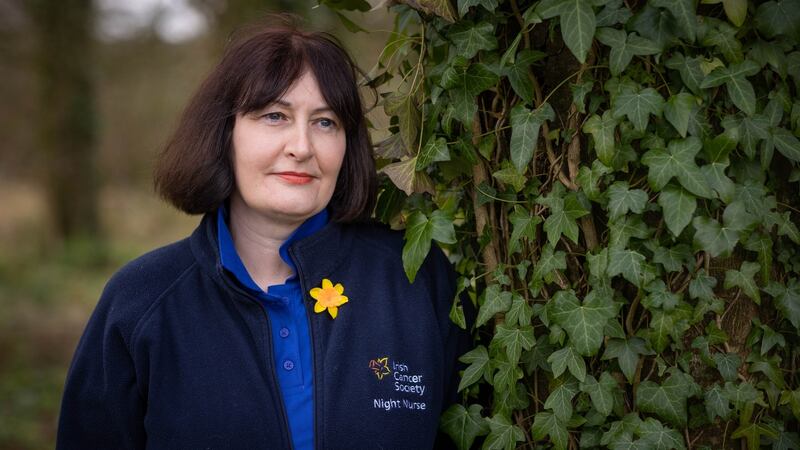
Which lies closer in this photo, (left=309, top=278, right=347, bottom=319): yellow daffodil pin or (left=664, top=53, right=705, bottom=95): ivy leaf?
(left=664, top=53, right=705, bottom=95): ivy leaf

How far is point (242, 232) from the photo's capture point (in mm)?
2068

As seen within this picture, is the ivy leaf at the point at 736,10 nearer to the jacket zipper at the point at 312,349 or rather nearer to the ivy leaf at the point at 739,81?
the ivy leaf at the point at 739,81

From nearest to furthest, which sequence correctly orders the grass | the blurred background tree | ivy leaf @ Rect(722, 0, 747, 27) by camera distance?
ivy leaf @ Rect(722, 0, 747, 27)
the grass
the blurred background tree

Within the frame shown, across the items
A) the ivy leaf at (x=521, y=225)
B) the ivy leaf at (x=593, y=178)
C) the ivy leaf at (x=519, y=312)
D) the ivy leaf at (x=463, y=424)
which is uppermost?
the ivy leaf at (x=593, y=178)

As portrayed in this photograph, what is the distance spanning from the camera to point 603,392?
5.40 feet

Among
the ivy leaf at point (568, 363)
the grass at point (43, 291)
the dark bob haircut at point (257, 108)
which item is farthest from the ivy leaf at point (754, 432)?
the grass at point (43, 291)

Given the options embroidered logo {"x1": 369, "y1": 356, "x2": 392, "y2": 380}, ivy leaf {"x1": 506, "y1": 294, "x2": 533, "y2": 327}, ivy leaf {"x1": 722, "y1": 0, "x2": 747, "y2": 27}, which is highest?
ivy leaf {"x1": 722, "y1": 0, "x2": 747, "y2": 27}

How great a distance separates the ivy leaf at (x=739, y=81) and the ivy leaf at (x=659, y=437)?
0.70m

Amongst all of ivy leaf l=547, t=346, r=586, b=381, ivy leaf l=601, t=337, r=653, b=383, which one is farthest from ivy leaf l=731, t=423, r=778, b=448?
ivy leaf l=547, t=346, r=586, b=381

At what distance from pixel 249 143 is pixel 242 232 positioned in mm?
266

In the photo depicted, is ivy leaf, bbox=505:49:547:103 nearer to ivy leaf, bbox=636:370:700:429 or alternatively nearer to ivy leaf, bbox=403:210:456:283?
ivy leaf, bbox=403:210:456:283

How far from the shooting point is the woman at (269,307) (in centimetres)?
185

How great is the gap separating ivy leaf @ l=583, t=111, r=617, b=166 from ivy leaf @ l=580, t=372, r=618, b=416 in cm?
48

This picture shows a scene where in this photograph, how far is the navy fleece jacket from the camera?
72.3 inches
